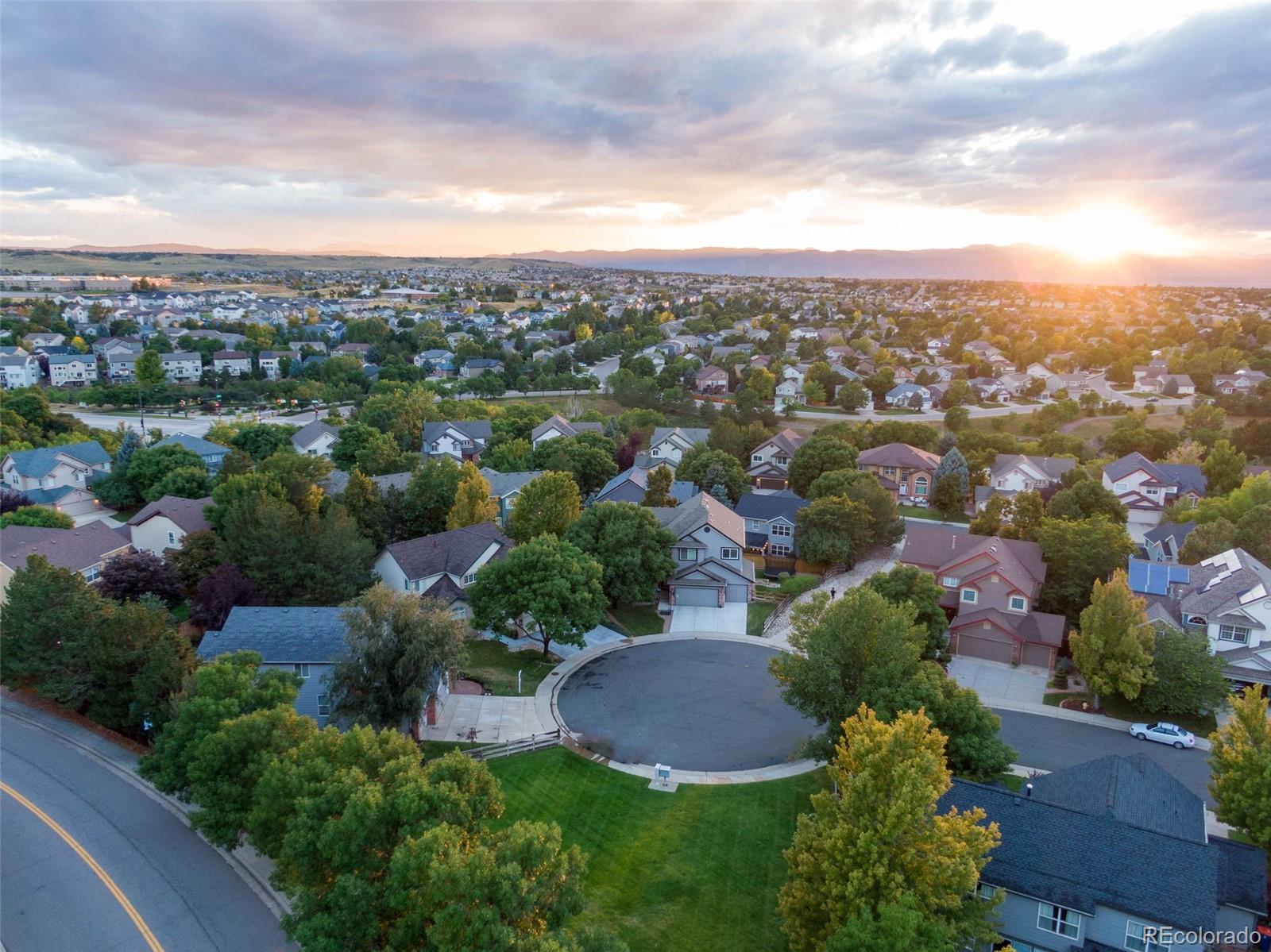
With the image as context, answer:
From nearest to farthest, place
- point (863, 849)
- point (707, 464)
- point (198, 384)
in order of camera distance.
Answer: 1. point (863, 849)
2. point (707, 464)
3. point (198, 384)

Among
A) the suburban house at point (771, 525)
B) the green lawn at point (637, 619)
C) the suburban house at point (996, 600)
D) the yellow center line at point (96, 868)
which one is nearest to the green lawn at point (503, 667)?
the green lawn at point (637, 619)

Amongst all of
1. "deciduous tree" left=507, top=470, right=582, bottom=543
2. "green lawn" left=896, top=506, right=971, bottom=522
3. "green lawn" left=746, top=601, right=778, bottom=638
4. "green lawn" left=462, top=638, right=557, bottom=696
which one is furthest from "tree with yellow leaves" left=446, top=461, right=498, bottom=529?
"green lawn" left=896, top=506, right=971, bottom=522

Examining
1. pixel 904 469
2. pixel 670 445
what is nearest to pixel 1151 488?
pixel 904 469

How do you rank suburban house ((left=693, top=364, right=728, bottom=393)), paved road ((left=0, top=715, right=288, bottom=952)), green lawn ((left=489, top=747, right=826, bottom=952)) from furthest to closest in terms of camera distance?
suburban house ((left=693, top=364, right=728, bottom=393)), green lawn ((left=489, top=747, right=826, bottom=952)), paved road ((left=0, top=715, right=288, bottom=952))

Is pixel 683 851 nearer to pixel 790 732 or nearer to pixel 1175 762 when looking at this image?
pixel 790 732

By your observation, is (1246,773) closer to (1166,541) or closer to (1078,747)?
(1078,747)

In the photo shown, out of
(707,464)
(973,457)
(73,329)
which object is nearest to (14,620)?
(707,464)

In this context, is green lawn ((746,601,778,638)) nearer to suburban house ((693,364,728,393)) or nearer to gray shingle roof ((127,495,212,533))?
gray shingle roof ((127,495,212,533))
